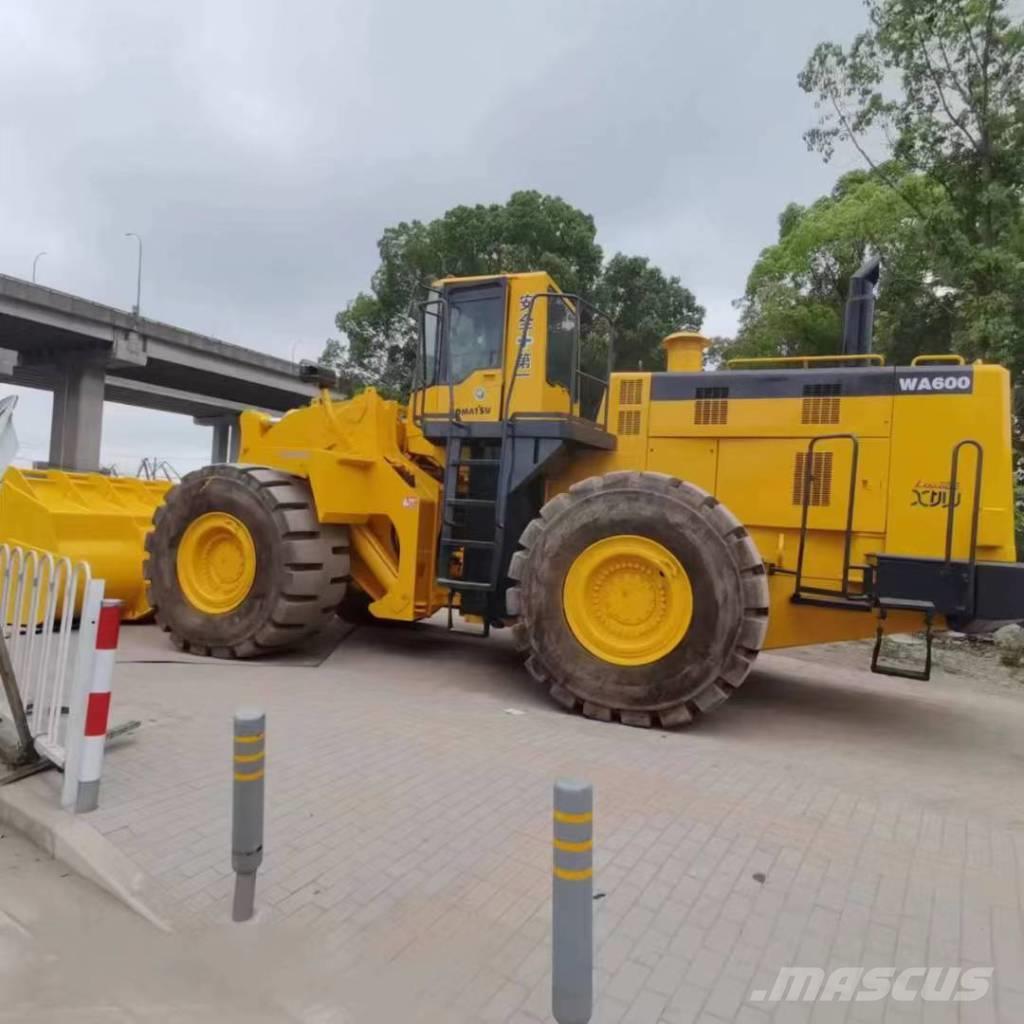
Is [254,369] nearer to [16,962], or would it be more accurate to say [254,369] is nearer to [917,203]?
[917,203]

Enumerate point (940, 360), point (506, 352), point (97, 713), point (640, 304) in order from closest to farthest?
1. point (97, 713)
2. point (940, 360)
3. point (506, 352)
4. point (640, 304)

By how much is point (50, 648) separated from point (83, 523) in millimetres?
4732

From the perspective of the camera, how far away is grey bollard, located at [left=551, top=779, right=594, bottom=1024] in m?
2.02

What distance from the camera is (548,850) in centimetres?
329

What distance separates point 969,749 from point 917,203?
11.8 m

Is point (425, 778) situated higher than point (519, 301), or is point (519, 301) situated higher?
point (519, 301)

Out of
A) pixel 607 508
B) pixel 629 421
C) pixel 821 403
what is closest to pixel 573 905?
pixel 607 508

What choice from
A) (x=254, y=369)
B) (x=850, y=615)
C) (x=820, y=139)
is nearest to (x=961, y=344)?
(x=820, y=139)

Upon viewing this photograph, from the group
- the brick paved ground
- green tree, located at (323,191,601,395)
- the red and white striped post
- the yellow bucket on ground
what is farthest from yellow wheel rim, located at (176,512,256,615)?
green tree, located at (323,191,601,395)

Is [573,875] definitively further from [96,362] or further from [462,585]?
[96,362]

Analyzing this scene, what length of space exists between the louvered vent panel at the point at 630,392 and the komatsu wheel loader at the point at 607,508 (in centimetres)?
2

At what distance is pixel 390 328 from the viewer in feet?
80.2

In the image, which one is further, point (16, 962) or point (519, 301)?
point (519, 301)

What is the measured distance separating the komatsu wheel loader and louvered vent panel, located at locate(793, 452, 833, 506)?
0.05 feet
